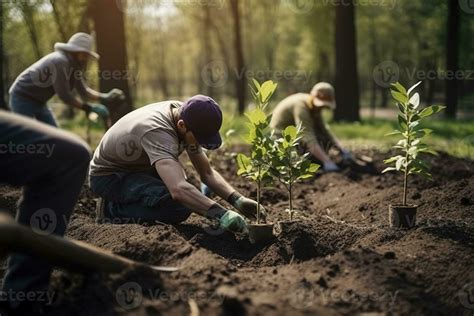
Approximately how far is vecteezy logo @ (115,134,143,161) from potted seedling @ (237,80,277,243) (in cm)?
81

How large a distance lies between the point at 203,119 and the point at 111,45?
270 inches

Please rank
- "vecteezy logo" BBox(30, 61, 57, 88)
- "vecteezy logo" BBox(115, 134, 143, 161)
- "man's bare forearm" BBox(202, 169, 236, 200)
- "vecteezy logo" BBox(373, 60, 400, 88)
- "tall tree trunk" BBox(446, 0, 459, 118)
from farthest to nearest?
"tall tree trunk" BBox(446, 0, 459, 118)
"vecteezy logo" BBox(373, 60, 400, 88)
"vecteezy logo" BBox(30, 61, 57, 88)
"man's bare forearm" BBox(202, 169, 236, 200)
"vecteezy logo" BBox(115, 134, 143, 161)

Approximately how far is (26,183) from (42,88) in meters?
4.22

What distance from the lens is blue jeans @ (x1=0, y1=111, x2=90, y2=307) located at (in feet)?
9.12

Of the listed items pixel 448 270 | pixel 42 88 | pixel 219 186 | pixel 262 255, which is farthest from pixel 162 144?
pixel 42 88

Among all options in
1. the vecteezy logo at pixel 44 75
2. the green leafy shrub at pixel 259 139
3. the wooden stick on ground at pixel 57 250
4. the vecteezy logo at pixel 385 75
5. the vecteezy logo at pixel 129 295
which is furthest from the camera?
the vecteezy logo at pixel 385 75

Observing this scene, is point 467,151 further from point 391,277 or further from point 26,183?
point 26,183

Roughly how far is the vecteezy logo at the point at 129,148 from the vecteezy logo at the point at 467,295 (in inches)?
96.5

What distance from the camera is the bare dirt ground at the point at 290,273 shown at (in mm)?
2760

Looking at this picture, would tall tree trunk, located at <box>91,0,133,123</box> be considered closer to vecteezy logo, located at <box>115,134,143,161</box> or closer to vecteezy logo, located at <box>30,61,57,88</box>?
vecteezy logo, located at <box>30,61,57,88</box>

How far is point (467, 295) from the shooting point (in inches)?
120
